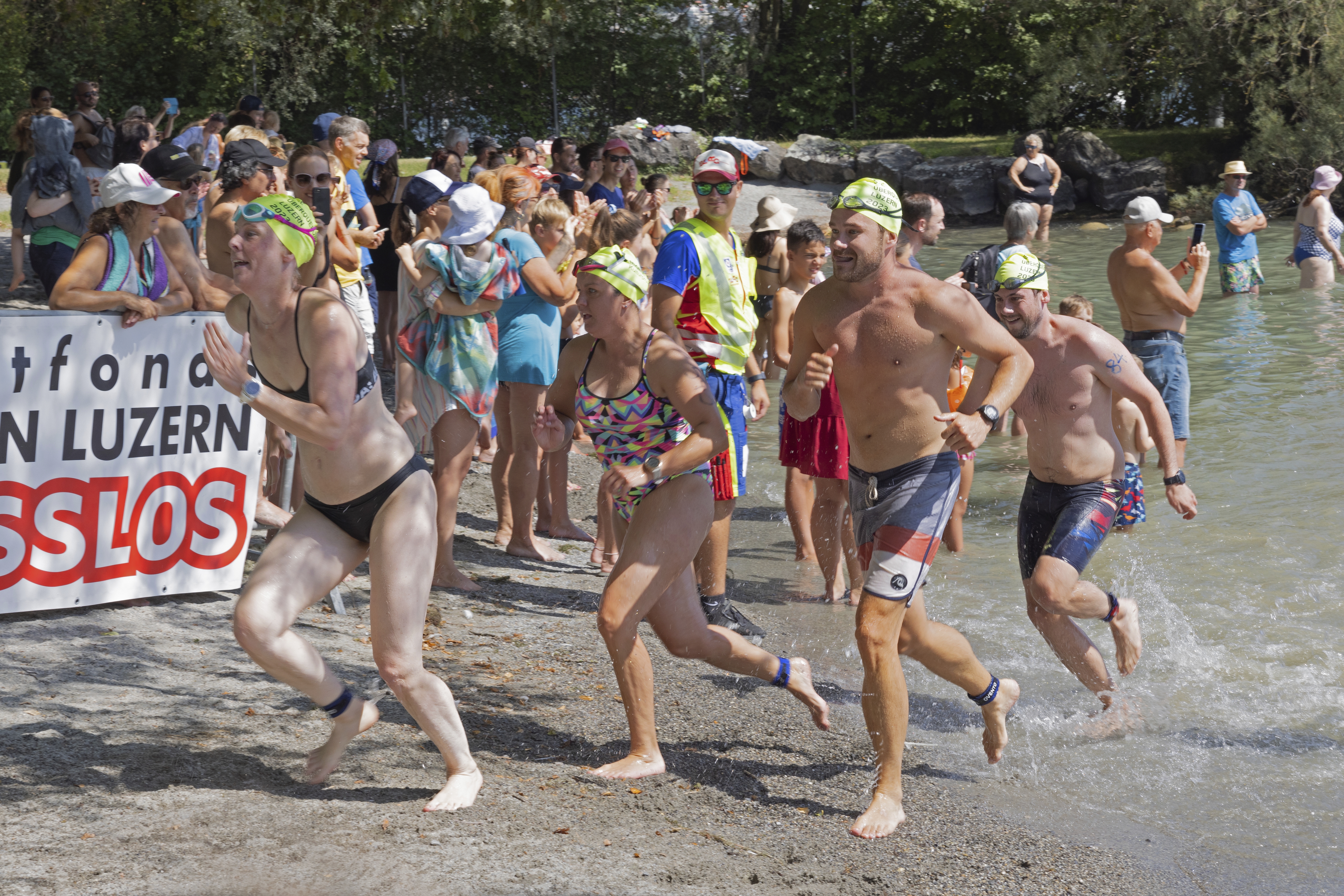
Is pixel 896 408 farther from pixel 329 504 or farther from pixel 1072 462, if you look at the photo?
pixel 329 504

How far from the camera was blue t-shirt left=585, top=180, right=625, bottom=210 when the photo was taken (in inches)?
443

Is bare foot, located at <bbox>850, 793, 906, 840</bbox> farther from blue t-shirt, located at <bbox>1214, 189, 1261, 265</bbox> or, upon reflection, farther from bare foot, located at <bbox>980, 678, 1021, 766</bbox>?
blue t-shirt, located at <bbox>1214, 189, 1261, 265</bbox>

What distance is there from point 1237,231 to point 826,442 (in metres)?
8.84

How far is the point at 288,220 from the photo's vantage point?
3.97 meters

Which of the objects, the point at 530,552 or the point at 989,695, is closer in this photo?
the point at 989,695

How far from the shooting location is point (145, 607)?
579 cm

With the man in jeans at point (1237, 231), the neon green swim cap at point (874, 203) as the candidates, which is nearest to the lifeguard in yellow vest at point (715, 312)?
the neon green swim cap at point (874, 203)

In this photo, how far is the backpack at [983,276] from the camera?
7.58m

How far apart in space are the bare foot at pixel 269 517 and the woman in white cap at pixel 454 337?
81 cm

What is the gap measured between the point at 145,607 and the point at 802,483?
138 inches

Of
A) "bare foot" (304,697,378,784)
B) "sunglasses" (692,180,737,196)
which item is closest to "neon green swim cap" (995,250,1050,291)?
"sunglasses" (692,180,737,196)

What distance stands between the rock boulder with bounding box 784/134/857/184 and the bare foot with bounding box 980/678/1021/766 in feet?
82.6

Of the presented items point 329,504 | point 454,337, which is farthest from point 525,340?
point 329,504

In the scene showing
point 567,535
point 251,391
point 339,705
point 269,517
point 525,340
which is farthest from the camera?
point 567,535
